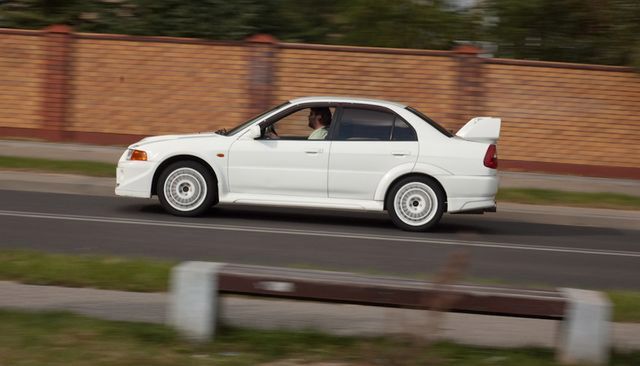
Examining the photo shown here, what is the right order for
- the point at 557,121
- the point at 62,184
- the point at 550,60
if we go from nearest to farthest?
the point at 62,184 → the point at 557,121 → the point at 550,60

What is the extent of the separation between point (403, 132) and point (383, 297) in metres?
6.44

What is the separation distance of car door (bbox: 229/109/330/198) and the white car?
0.04 feet

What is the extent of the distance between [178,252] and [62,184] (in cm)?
534

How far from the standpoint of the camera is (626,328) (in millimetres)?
6996

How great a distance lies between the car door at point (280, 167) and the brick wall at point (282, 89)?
6556 mm

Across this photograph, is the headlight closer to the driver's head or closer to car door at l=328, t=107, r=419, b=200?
the driver's head

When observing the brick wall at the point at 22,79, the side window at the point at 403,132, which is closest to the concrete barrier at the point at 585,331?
the side window at the point at 403,132

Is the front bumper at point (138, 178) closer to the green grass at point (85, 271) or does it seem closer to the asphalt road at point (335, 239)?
the asphalt road at point (335, 239)

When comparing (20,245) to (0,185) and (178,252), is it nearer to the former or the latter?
(178,252)

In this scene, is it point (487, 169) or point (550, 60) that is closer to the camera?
point (487, 169)

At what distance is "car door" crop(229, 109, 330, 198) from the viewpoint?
11953 mm

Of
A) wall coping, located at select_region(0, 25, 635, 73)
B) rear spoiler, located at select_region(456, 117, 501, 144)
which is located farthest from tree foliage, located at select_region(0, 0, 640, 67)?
rear spoiler, located at select_region(456, 117, 501, 144)

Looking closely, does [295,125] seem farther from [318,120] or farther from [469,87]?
[469,87]

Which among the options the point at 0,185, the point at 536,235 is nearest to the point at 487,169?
the point at 536,235
